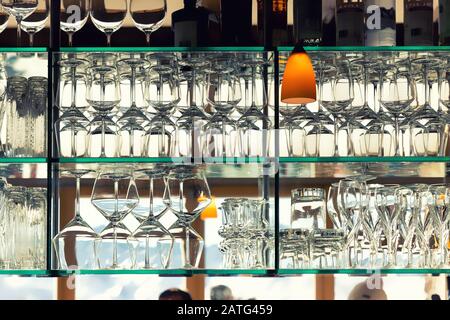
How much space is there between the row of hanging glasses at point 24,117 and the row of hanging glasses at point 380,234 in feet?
2.81

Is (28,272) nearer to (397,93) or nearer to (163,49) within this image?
(163,49)

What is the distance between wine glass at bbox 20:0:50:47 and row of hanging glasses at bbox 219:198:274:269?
0.84 meters

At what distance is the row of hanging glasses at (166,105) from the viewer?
9.12 ft

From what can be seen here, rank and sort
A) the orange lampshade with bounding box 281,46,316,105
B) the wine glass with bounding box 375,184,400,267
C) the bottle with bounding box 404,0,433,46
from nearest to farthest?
1. the orange lampshade with bounding box 281,46,316,105
2. the wine glass with bounding box 375,184,400,267
3. the bottle with bounding box 404,0,433,46

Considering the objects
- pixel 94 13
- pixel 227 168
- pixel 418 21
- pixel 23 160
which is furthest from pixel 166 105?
pixel 418 21

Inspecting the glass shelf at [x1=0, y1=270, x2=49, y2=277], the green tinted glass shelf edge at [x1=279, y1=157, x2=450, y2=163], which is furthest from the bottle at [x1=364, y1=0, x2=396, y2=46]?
the glass shelf at [x1=0, y1=270, x2=49, y2=277]

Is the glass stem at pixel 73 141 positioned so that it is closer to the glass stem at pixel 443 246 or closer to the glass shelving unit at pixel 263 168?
the glass shelving unit at pixel 263 168

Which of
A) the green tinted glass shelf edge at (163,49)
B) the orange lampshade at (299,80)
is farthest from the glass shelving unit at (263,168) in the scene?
the orange lampshade at (299,80)

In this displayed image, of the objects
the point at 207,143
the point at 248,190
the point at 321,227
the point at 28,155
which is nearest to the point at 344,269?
the point at 321,227

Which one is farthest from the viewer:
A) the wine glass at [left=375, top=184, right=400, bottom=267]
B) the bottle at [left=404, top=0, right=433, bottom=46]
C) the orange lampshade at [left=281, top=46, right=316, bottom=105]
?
the bottle at [left=404, top=0, right=433, bottom=46]

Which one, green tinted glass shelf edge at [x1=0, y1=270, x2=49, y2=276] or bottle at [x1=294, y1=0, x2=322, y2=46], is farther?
bottle at [x1=294, y1=0, x2=322, y2=46]

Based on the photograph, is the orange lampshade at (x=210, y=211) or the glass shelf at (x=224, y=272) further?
the orange lampshade at (x=210, y=211)

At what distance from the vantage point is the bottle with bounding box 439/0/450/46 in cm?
285

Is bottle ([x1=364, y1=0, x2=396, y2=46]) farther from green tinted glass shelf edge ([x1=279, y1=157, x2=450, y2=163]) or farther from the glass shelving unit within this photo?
green tinted glass shelf edge ([x1=279, y1=157, x2=450, y2=163])
